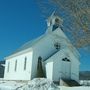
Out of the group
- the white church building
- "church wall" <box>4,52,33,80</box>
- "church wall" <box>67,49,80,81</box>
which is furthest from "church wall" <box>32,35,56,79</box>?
"church wall" <box>67,49,80,81</box>

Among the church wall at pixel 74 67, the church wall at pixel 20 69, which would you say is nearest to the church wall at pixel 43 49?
the church wall at pixel 20 69

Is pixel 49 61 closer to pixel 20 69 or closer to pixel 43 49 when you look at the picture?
pixel 43 49

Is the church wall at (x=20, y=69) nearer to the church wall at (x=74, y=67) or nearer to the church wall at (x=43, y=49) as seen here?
the church wall at (x=43, y=49)

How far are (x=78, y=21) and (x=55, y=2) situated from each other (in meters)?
0.73

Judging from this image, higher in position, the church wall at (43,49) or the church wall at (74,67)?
the church wall at (43,49)

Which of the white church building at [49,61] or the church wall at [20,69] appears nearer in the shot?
the white church building at [49,61]

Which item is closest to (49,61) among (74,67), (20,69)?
(74,67)

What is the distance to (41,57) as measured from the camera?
3628 centimetres

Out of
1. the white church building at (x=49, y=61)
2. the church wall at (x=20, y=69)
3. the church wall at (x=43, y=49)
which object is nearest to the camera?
the white church building at (x=49, y=61)

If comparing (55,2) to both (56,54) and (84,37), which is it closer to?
(84,37)

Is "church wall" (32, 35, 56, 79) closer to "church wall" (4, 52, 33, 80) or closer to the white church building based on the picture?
the white church building

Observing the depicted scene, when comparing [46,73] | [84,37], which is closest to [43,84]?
[84,37]

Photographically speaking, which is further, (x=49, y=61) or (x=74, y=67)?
(x=74, y=67)

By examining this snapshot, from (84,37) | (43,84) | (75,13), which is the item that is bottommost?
(43,84)
